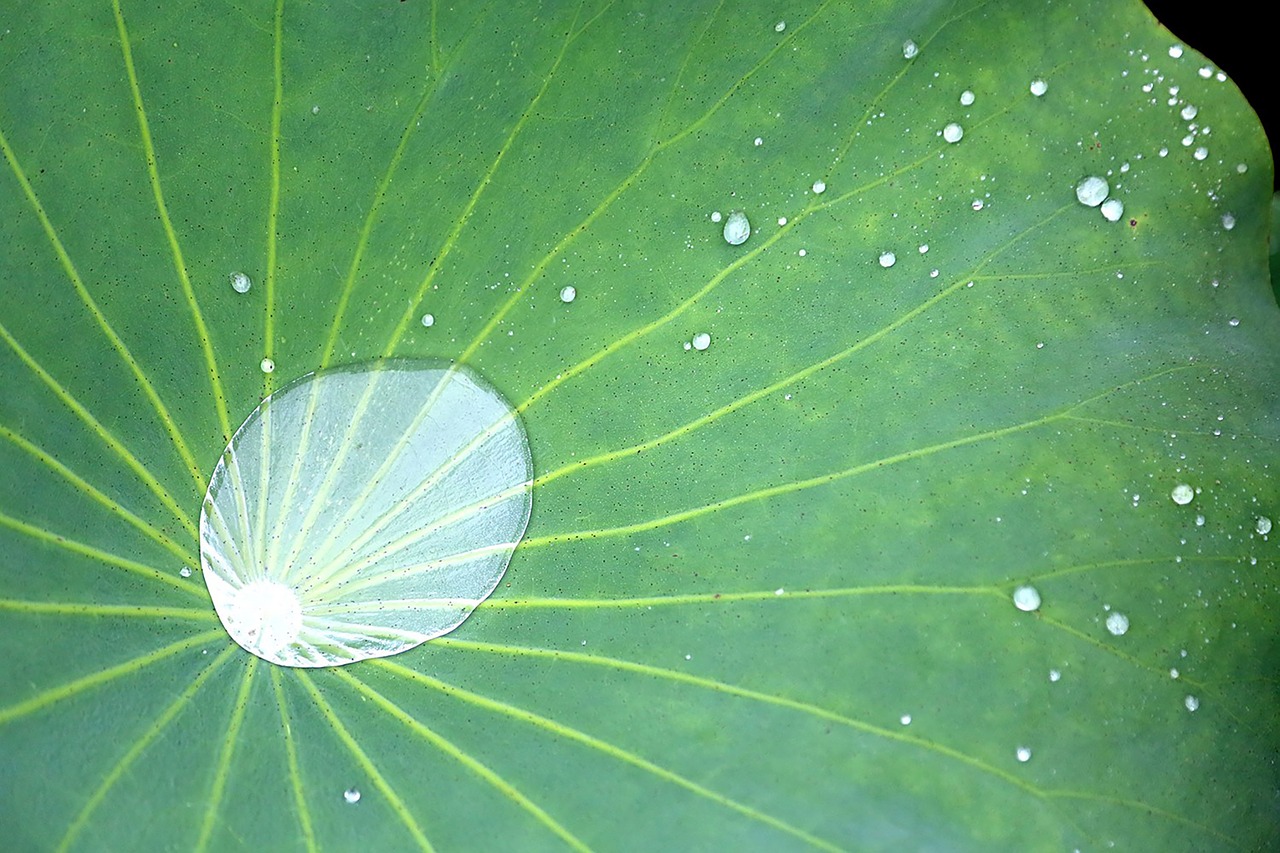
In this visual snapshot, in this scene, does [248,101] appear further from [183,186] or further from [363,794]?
[363,794]

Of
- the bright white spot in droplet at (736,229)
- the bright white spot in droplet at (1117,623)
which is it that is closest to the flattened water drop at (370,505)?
the bright white spot in droplet at (736,229)

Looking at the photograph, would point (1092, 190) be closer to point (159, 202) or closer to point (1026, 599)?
point (1026, 599)

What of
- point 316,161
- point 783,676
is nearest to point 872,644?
point 783,676

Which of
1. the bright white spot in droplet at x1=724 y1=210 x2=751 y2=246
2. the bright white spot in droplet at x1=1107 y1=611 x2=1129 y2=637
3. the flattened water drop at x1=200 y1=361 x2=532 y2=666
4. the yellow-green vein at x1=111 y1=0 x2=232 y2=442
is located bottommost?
the bright white spot in droplet at x1=1107 y1=611 x2=1129 y2=637

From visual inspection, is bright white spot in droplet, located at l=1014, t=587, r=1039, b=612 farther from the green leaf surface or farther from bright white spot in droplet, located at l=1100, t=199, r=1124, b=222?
bright white spot in droplet, located at l=1100, t=199, r=1124, b=222

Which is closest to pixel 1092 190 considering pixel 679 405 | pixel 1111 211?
pixel 1111 211

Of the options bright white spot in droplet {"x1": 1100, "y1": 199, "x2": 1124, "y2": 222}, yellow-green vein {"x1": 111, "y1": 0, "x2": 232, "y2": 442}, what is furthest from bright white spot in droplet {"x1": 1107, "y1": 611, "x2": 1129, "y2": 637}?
yellow-green vein {"x1": 111, "y1": 0, "x2": 232, "y2": 442}

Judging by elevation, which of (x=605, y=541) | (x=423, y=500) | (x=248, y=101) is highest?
(x=248, y=101)
